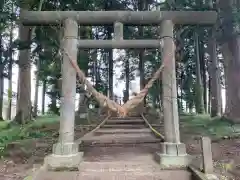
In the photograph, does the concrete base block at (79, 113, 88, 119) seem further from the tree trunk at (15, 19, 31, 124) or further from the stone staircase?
the tree trunk at (15, 19, 31, 124)

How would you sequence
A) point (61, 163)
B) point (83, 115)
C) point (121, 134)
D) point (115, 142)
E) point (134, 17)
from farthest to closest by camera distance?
1. point (83, 115)
2. point (121, 134)
3. point (115, 142)
4. point (134, 17)
5. point (61, 163)

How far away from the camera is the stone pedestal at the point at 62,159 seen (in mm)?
4570

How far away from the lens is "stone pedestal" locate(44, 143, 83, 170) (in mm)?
4570

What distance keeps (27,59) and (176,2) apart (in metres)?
6.85

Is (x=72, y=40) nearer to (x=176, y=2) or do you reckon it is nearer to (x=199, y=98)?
(x=176, y=2)

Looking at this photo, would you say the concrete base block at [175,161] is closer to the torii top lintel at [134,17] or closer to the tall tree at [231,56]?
the torii top lintel at [134,17]

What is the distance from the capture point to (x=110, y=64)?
62.3 ft

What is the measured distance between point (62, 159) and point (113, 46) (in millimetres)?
2504

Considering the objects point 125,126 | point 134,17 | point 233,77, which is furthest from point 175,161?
point 233,77

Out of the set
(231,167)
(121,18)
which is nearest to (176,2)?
(121,18)

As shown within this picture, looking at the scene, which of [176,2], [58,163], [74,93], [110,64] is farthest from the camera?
[110,64]

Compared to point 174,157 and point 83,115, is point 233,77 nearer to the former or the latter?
point 174,157

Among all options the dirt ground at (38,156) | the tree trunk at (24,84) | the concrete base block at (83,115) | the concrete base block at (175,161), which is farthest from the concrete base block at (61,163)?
the concrete base block at (83,115)

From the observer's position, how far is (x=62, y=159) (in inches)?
181
